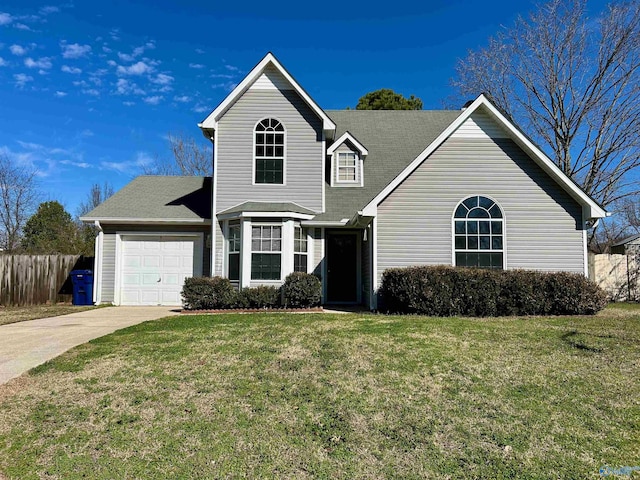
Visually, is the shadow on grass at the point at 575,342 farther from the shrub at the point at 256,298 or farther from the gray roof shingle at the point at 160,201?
the gray roof shingle at the point at 160,201

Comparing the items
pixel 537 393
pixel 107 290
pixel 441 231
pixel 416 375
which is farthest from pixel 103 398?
pixel 107 290

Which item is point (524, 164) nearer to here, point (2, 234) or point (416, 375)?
point (416, 375)

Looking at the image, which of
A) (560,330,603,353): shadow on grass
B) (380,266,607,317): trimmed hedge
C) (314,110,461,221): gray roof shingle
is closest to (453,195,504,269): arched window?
(380,266,607,317): trimmed hedge

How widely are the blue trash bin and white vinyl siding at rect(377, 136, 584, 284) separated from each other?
32.5ft

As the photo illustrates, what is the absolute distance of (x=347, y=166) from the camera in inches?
598

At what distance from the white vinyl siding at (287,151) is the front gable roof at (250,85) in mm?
186

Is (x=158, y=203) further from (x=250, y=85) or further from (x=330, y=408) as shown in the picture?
(x=330, y=408)

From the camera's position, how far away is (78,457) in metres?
4.00

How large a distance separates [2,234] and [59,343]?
27349mm

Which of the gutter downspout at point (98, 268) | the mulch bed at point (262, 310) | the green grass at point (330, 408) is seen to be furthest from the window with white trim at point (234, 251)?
the green grass at point (330, 408)

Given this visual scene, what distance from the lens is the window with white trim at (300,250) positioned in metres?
13.2

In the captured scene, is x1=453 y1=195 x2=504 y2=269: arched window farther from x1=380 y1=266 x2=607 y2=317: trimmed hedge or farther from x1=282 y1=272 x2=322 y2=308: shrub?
x1=282 y1=272 x2=322 y2=308: shrub

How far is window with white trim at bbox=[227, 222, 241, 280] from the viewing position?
42.8ft

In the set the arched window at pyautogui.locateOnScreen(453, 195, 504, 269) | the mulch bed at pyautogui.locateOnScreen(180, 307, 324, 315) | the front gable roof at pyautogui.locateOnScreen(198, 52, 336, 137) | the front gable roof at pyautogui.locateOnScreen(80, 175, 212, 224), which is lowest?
the mulch bed at pyautogui.locateOnScreen(180, 307, 324, 315)
